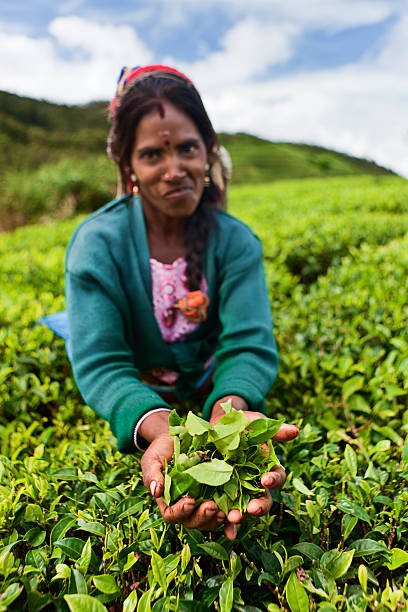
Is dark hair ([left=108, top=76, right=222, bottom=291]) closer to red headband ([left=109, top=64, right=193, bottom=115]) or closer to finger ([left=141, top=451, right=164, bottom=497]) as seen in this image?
red headband ([left=109, top=64, right=193, bottom=115])

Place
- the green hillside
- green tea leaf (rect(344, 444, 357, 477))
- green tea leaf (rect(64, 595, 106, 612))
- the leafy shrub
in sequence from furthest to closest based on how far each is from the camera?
the green hillside
the leafy shrub
green tea leaf (rect(344, 444, 357, 477))
green tea leaf (rect(64, 595, 106, 612))

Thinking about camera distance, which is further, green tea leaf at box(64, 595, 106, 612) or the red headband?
the red headband

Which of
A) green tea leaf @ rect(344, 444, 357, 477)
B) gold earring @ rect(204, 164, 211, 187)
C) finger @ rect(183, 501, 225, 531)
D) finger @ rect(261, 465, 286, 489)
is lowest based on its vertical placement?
green tea leaf @ rect(344, 444, 357, 477)

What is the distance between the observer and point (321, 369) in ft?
6.88

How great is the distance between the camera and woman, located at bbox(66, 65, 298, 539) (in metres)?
1.48

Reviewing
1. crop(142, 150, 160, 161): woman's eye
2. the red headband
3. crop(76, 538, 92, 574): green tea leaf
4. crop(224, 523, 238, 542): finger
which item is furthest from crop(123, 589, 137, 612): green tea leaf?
the red headband

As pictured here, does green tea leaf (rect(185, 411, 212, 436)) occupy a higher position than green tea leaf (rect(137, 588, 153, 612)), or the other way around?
green tea leaf (rect(185, 411, 212, 436))

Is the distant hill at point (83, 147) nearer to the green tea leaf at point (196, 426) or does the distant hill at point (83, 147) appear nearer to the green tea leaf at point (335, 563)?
the green tea leaf at point (196, 426)

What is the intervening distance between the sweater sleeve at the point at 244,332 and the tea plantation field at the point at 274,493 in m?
0.25

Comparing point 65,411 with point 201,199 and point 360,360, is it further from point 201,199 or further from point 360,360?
point 360,360

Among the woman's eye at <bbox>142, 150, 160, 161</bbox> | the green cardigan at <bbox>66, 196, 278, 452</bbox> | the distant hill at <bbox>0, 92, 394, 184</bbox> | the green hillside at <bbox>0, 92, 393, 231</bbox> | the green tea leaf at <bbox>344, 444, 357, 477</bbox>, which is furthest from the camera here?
the distant hill at <bbox>0, 92, 394, 184</bbox>

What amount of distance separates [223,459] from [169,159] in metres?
A: 1.05

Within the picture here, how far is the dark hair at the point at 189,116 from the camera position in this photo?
1543 millimetres

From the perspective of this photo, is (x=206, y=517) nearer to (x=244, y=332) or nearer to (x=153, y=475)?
(x=153, y=475)
